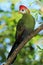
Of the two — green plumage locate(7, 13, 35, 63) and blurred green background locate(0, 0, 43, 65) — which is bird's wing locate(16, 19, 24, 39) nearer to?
green plumage locate(7, 13, 35, 63)

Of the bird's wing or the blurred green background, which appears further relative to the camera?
the blurred green background

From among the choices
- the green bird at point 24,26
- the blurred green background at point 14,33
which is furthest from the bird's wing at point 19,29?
the blurred green background at point 14,33

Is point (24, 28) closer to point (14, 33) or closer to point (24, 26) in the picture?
point (24, 26)

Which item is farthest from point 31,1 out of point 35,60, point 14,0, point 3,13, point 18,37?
point 35,60

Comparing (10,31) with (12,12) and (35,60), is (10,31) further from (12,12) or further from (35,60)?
(35,60)

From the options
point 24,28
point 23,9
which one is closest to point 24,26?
point 24,28

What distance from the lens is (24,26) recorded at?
1.49 metres

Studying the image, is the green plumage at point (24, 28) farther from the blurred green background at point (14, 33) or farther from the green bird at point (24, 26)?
the blurred green background at point (14, 33)

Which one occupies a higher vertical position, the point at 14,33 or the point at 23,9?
the point at 23,9

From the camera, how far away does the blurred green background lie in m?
1.60

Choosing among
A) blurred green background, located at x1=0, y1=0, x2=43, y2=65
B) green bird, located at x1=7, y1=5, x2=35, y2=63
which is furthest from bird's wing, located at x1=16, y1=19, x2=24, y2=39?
blurred green background, located at x1=0, y1=0, x2=43, y2=65

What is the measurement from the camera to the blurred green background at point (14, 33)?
5.25 feet

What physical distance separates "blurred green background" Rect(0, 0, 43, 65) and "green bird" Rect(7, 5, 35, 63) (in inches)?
3.3

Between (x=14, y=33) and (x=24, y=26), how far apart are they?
16 centimetres
